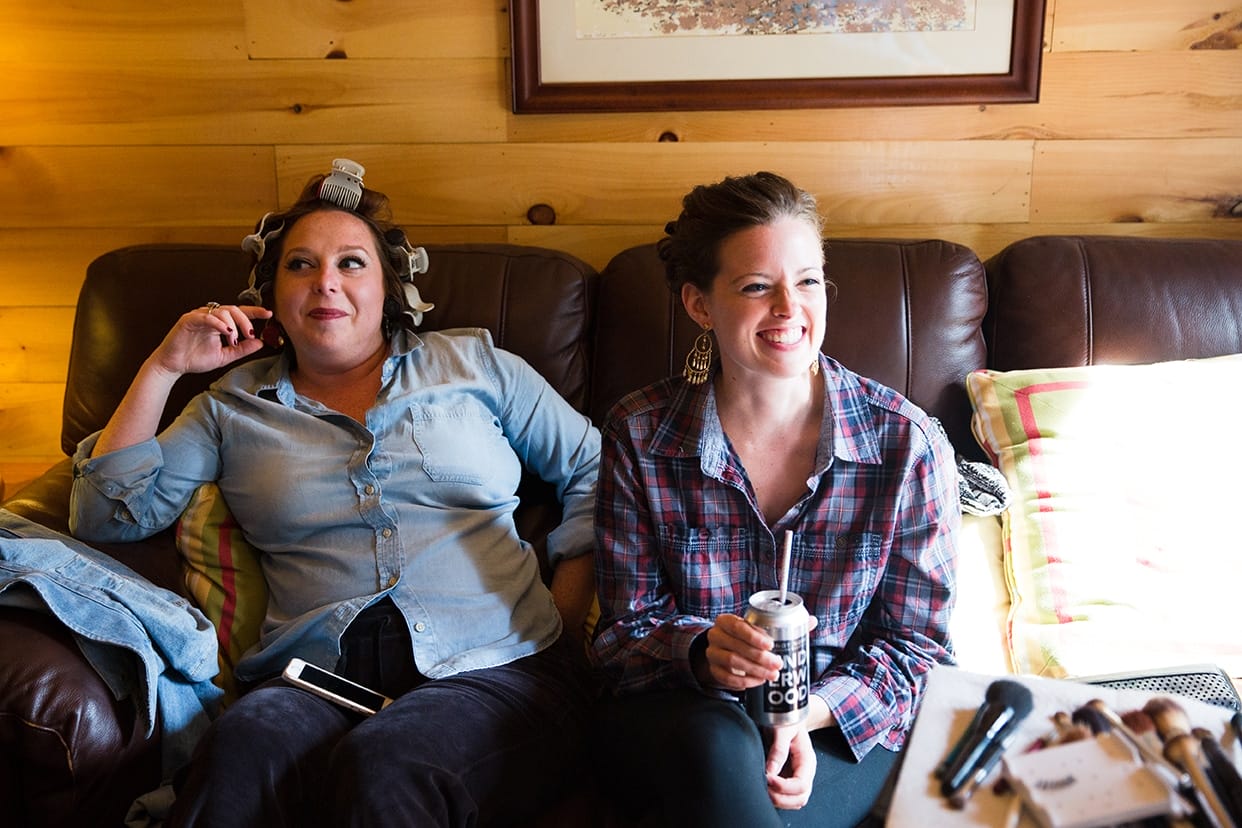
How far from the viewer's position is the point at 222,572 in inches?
65.4

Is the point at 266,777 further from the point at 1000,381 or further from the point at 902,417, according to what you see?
the point at 1000,381

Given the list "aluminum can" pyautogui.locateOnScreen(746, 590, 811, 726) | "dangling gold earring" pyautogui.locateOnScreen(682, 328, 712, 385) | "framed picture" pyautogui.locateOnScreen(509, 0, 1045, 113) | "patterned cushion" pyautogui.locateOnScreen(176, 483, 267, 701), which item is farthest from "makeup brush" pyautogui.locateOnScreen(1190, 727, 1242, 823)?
"framed picture" pyautogui.locateOnScreen(509, 0, 1045, 113)

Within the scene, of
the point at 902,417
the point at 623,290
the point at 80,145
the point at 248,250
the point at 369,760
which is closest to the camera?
the point at 369,760

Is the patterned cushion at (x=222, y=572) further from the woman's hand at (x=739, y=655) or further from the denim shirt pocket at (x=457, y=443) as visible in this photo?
the woman's hand at (x=739, y=655)

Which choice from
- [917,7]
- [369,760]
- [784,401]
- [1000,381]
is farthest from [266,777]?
[917,7]

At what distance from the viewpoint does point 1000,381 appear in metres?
1.75

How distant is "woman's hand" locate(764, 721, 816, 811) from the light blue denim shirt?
48 centimetres

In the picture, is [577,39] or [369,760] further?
[577,39]

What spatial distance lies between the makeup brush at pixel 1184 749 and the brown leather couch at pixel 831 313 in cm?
97

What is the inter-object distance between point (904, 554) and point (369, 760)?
2.36 ft

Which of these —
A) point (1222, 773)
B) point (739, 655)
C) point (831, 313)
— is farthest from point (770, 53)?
point (1222, 773)

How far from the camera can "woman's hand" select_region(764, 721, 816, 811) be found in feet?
3.90

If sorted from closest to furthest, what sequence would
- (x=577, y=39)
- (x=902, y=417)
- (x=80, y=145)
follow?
(x=902, y=417)
(x=577, y=39)
(x=80, y=145)

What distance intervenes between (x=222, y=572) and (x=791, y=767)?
3.18 feet
